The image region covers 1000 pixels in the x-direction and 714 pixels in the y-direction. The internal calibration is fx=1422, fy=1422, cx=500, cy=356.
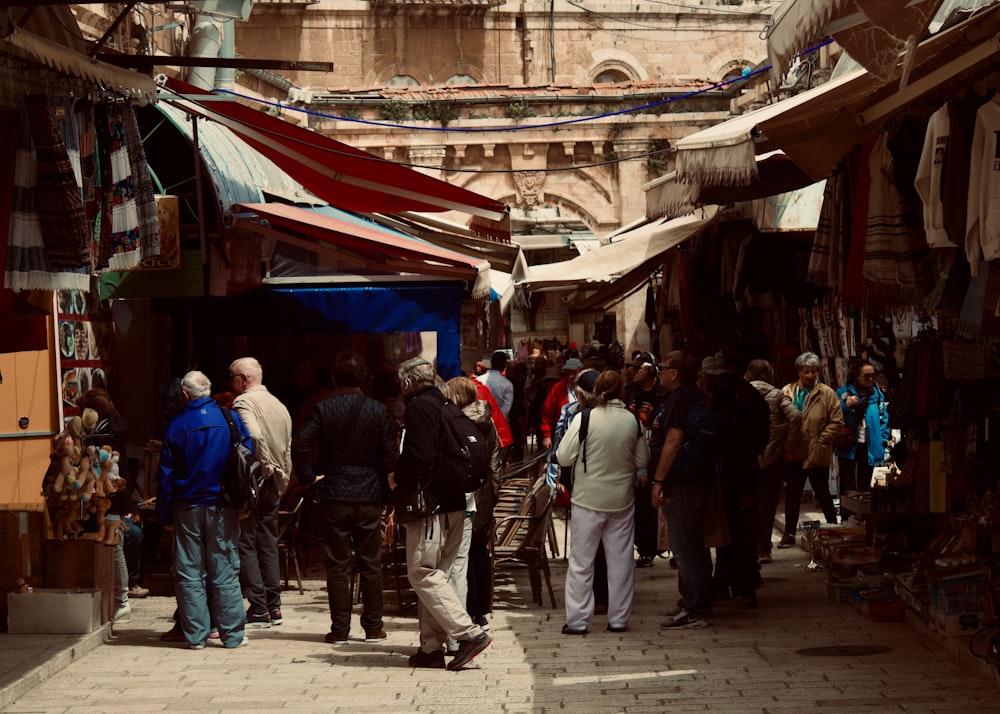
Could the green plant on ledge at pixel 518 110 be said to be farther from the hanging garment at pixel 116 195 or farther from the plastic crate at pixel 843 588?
the hanging garment at pixel 116 195

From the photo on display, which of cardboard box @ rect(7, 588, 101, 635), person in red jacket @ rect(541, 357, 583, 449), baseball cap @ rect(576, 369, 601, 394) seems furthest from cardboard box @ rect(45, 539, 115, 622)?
person in red jacket @ rect(541, 357, 583, 449)

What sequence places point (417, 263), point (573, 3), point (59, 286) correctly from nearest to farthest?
point (59, 286) < point (417, 263) < point (573, 3)

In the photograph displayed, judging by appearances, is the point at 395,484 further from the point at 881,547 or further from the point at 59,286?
the point at 881,547

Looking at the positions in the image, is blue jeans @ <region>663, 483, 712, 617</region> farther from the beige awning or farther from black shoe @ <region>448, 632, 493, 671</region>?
the beige awning

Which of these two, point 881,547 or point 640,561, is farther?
point 640,561

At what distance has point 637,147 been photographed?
1314 inches

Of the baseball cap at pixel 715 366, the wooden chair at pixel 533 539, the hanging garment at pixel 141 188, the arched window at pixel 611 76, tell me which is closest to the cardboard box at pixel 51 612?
the hanging garment at pixel 141 188

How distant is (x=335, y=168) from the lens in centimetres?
1112

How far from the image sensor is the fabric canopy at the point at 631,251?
14.9 m

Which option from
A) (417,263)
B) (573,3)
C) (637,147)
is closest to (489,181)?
(637,147)

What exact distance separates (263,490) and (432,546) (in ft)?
6.25

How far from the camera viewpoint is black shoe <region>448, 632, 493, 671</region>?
7965mm

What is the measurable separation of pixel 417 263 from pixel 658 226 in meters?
4.35

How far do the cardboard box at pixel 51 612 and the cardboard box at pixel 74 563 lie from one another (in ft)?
0.65
